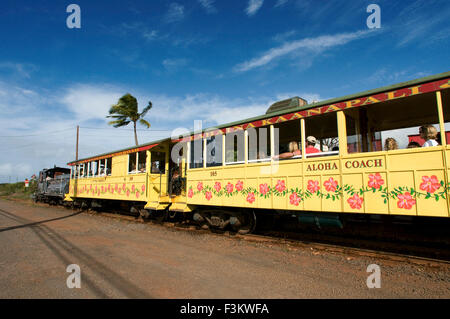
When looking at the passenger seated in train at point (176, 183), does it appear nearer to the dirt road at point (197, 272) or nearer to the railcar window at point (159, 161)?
the railcar window at point (159, 161)

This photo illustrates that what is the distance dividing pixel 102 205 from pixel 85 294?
11.9 meters

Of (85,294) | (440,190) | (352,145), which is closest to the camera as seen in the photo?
(85,294)

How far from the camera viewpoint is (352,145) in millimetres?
6211

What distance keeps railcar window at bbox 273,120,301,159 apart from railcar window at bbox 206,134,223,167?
166 cm

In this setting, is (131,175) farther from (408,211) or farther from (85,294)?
(408,211)

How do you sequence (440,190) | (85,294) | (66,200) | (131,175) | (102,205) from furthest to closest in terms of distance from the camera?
1. (66,200)
2. (102,205)
3. (131,175)
4. (440,190)
5. (85,294)

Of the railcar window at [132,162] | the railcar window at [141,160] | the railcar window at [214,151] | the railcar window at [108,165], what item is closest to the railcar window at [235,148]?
the railcar window at [214,151]

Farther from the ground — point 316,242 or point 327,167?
point 327,167

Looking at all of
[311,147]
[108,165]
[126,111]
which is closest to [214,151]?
[311,147]

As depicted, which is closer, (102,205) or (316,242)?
(316,242)

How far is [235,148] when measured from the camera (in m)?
7.90

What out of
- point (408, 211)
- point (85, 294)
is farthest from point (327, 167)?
point (85, 294)

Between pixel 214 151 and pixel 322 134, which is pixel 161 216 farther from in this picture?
pixel 322 134

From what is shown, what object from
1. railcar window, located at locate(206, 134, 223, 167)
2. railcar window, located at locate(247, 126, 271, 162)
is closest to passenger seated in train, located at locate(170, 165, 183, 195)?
railcar window, located at locate(206, 134, 223, 167)
